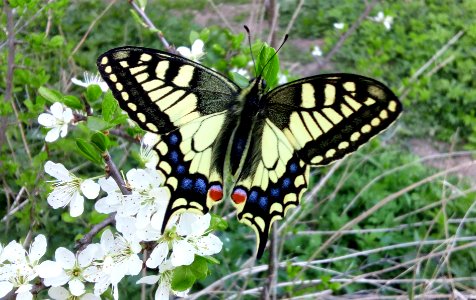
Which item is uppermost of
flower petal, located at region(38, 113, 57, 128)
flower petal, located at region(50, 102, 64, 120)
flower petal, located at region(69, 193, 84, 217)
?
flower petal, located at region(50, 102, 64, 120)

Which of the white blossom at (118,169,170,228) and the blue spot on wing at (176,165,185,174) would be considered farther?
the blue spot on wing at (176,165,185,174)

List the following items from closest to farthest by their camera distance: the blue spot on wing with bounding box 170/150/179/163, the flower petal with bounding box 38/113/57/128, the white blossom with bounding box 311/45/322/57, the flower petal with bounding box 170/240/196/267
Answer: the flower petal with bounding box 170/240/196/267
the blue spot on wing with bounding box 170/150/179/163
the flower petal with bounding box 38/113/57/128
the white blossom with bounding box 311/45/322/57

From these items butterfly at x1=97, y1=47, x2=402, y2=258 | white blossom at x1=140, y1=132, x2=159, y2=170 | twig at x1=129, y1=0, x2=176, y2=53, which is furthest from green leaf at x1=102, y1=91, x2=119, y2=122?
twig at x1=129, y1=0, x2=176, y2=53

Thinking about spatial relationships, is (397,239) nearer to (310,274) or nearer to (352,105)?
(310,274)

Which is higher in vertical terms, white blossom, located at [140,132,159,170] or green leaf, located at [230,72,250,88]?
Result: green leaf, located at [230,72,250,88]

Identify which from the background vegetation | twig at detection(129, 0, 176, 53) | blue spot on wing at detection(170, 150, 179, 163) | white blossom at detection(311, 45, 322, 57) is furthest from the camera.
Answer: white blossom at detection(311, 45, 322, 57)

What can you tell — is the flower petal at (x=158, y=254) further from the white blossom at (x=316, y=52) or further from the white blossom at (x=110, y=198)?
the white blossom at (x=316, y=52)

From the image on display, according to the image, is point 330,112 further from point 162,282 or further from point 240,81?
point 162,282

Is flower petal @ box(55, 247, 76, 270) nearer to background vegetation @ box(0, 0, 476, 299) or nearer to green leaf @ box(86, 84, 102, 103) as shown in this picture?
background vegetation @ box(0, 0, 476, 299)
